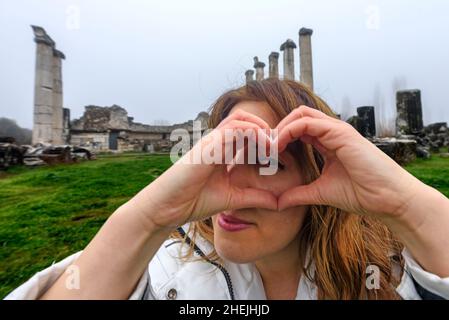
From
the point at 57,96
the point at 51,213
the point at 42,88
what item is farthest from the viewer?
the point at 57,96

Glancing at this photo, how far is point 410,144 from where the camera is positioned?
9.22m

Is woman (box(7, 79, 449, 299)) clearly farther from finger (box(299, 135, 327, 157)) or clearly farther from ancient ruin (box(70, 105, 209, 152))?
ancient ruin (box(70, 105, 209, 152))

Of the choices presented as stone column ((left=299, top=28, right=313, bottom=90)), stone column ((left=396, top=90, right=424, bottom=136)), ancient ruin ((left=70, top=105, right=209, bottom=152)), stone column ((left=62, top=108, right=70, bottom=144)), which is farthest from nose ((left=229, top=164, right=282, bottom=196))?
stone column ((left=62, top=108, right=70, bottom=144))

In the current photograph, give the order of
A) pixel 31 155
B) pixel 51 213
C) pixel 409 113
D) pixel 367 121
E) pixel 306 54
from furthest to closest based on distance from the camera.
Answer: pixel 306 54 < pixel 409 113 < pixel 367 121 < pixel 31 155 < pixel 51 213

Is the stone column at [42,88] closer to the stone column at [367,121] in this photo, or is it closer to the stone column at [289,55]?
the stone column at [289,55]

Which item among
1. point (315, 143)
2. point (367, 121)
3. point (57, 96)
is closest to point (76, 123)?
point (57, 96)

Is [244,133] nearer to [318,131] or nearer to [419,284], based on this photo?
[318,131]

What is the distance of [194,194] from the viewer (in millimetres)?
976

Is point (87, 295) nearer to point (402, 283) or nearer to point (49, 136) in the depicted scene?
point (402, 283)

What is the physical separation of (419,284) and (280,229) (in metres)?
0.45

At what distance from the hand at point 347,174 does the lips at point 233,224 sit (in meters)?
0.14
